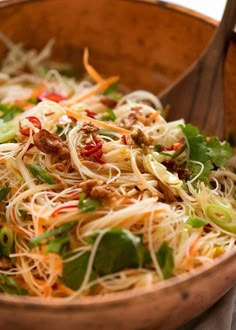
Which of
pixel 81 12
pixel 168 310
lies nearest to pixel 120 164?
pixel 168 310

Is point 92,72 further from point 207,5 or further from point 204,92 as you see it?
point 207,5

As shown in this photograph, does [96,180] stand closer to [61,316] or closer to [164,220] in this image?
[164,220]

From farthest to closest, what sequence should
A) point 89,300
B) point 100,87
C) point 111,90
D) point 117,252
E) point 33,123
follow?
1. point 111,90
2. point 100,87
3. point 33,123
4. point 117,252
5. point 89,300

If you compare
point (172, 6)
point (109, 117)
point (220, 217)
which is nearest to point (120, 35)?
point (172, 6)

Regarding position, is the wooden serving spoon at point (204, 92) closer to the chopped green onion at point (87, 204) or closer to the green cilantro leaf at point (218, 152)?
the green cilantro leaf at point (218, 152)

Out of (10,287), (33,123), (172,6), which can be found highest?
(172,6)

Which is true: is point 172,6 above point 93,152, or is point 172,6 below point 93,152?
above

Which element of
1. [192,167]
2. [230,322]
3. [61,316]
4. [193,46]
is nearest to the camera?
[61,316]
